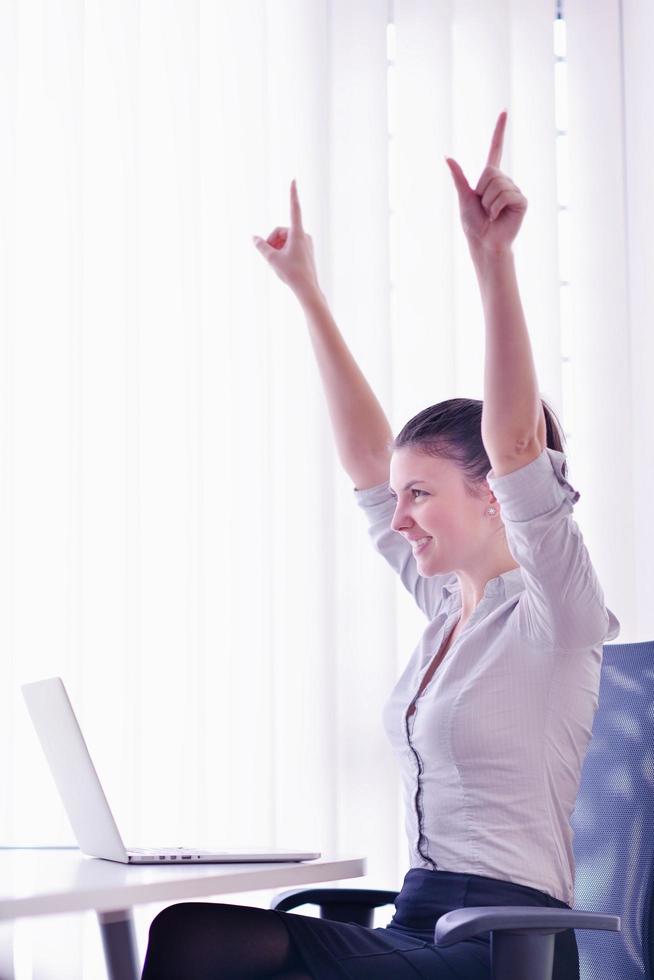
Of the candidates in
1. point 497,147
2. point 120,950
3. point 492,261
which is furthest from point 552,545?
point 120,950

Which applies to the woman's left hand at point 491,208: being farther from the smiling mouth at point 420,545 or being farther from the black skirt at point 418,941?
the black skirt at point 418,941

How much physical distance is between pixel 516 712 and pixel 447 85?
5.79 ft

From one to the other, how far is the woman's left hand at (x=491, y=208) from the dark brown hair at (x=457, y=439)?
1.07 ft

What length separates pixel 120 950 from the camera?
5.26ft

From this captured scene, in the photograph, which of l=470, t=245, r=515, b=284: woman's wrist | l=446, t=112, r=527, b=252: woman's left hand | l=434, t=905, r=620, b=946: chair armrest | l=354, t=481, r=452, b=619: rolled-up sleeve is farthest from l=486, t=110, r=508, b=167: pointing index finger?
l=434, t=905, r=620, b=946: chair armrest

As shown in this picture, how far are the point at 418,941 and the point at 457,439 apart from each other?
2.24ft

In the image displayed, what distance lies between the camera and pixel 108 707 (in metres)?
2.27

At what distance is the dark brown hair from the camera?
63.2 inches

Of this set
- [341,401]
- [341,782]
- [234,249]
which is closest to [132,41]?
[234,249]

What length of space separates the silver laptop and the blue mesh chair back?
46 centimetres

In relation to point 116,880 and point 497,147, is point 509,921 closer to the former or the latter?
point 116,880

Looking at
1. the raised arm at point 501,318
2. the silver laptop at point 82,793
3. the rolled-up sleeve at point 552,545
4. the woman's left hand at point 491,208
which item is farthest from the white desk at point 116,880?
the woman's left hand at point 491,208

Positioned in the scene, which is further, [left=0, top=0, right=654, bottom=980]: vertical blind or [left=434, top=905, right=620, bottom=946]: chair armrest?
[left=0, top=0, right=654, bottom=980]: vertical blind

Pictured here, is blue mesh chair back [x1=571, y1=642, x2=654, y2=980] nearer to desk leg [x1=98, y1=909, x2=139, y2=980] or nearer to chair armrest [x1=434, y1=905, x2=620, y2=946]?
chair armrest [x1=434, y1=905, x2=620, y2=946]
